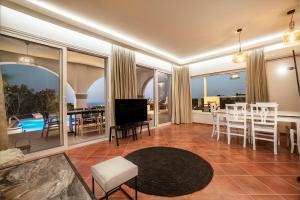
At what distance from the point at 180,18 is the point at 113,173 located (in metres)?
3.16

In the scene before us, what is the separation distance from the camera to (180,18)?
9.53 feet

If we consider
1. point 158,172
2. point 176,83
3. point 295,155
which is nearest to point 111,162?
point 158,172

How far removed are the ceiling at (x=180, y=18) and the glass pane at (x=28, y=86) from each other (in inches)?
36.1

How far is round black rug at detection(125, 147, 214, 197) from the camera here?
1.65 meters

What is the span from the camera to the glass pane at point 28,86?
8.29 ft

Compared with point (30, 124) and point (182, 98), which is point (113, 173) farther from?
point (182, 98)

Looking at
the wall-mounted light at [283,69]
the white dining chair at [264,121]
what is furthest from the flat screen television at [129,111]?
the wall-mounted light at [283,69]

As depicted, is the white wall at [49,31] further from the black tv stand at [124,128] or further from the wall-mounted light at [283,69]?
the wall-mounted light at [283,69]

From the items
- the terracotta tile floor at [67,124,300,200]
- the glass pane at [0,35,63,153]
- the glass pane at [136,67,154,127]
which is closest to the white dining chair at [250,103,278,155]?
the terracotta tile floor at [67,124,300,200]

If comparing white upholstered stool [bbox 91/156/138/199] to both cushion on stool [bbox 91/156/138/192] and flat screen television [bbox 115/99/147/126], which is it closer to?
cushion on stool [bbox 91/156/138/192]

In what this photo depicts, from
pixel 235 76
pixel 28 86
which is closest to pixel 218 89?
pixel 235 76

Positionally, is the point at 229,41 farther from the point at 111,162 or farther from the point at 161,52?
the point at 111,162

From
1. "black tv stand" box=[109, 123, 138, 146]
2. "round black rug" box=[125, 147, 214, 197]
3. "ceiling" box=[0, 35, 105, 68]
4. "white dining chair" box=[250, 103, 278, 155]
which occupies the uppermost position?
"ceiling" box=[0, 35, 105, 68]

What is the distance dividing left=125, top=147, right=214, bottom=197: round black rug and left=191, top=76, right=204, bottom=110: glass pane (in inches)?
146
